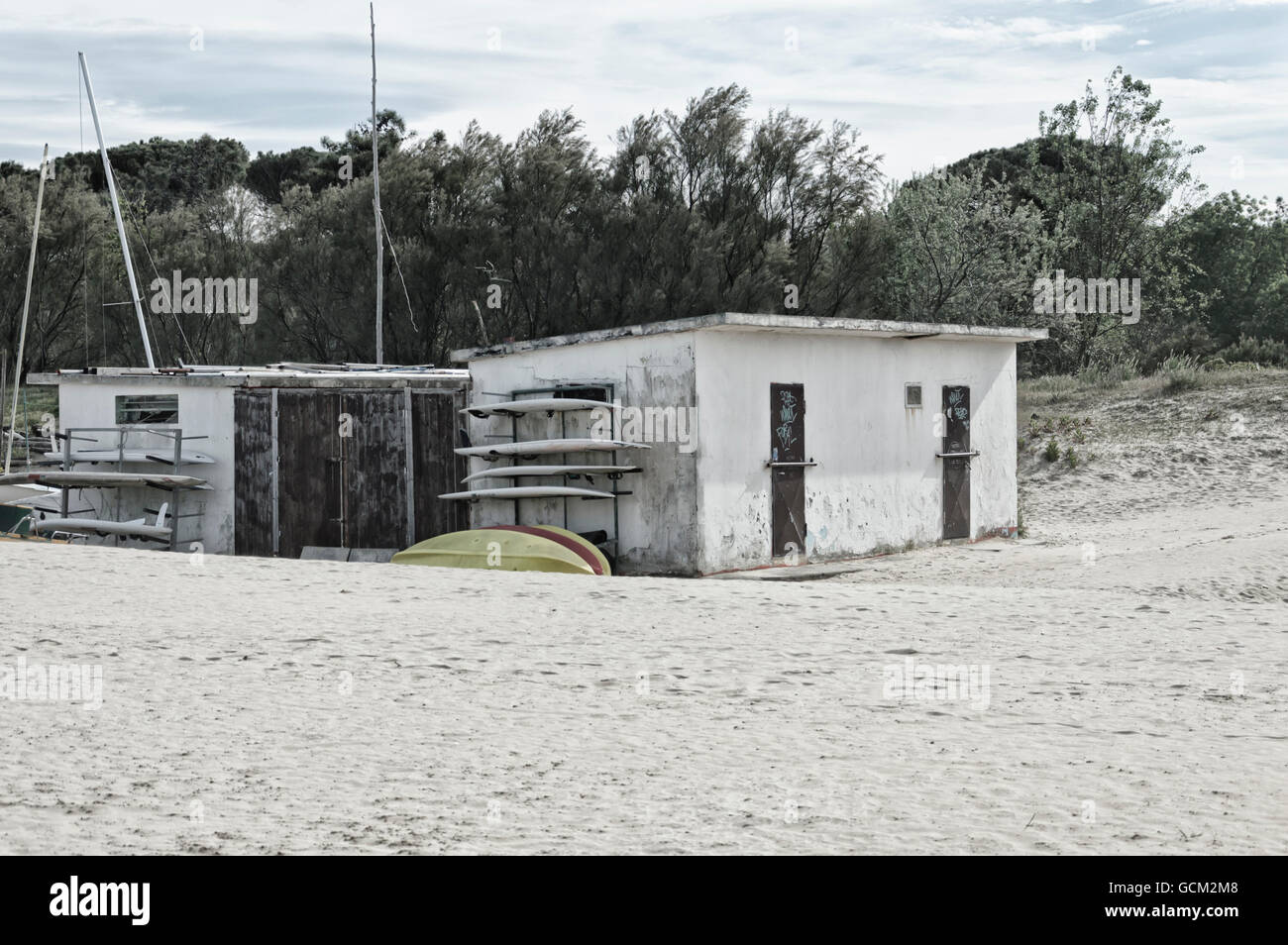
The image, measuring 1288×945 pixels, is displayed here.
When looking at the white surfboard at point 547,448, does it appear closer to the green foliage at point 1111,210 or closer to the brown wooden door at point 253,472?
the brown wooden door at point 253,472

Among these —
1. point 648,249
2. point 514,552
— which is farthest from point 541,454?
point 648,249

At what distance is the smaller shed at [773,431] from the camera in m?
15.7

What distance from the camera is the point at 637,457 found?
16062mm

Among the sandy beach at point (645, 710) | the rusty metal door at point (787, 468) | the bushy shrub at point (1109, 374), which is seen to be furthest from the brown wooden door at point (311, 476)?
the bushy shrub at point (1109, 374)

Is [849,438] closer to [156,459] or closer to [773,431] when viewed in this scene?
[773,431]

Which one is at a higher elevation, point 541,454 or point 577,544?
point 541,454

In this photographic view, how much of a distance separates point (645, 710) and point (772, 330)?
9.09 meters

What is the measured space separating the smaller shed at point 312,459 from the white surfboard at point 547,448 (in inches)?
44.0

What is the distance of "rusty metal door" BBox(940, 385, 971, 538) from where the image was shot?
18.5m

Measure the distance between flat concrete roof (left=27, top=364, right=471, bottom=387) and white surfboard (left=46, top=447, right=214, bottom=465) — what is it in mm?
1056

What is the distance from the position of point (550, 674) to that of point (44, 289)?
109ft

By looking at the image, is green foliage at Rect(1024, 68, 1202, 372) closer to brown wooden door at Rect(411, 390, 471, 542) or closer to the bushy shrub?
the bushy shrub

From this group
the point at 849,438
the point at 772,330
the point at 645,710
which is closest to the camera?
the point at 645,710
